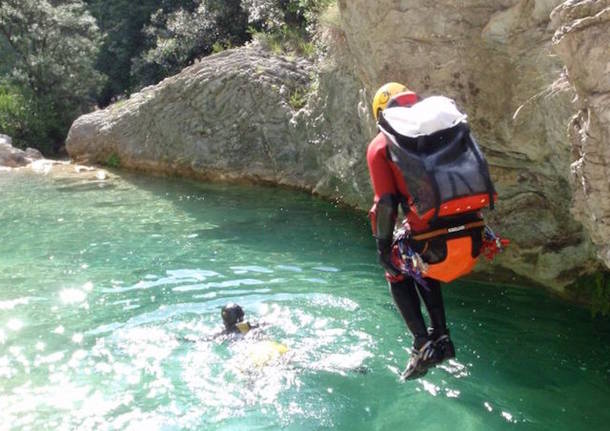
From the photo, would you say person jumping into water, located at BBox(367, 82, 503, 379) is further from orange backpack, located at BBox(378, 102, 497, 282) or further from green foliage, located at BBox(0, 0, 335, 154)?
green foliage, located at BBox(0, 0, 335, 154)

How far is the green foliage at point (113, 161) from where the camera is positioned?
17.9 meters

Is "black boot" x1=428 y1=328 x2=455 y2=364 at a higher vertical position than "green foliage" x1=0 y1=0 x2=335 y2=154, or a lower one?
lower

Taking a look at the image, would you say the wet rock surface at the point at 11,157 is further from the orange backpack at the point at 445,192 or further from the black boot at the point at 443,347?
the orange backpack at the point at 445,192

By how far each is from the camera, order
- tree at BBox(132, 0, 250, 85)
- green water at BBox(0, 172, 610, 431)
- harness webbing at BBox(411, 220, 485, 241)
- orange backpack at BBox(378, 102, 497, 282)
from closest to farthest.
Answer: orange backpack at BBox(378, 102, 497, 282), harness webbing at BBox(411, 220, 485, 241), green water at BBox(0, 172, 610, 431), tree at BBox(132, 0, 250, 85)

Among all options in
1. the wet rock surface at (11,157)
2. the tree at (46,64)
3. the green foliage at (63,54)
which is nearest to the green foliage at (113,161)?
the wet rock surface at (11,157)

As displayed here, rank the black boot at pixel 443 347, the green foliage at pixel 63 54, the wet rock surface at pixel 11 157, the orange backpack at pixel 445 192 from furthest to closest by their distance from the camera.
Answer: the green foliage at pixel 63 54 → the wet rock surface at pixel 11 157 → the black boot at pixel 443 347 → the orange backpack at pixel 445 192

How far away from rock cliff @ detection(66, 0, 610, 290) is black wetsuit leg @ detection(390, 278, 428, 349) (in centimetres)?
149


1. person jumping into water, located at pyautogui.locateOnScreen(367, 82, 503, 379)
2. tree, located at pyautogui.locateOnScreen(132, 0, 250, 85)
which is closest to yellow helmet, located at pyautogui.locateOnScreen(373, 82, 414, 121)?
person jumping into water, located at pyautogui.locateOnScreen(367, 82, 503, 379)

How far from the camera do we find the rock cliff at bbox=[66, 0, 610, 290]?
6309 mm

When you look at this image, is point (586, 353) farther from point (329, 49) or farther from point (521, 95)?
point (329, 49)

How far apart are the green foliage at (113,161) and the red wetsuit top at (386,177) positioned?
567 inches

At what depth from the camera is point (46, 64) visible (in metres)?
23.4

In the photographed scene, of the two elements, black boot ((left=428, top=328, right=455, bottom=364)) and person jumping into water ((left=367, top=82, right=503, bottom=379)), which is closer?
person jumping into water ((left=367, top=82, right=503, bottom=379))

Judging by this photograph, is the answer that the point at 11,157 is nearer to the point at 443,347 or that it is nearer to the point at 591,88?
the point at 443,347
